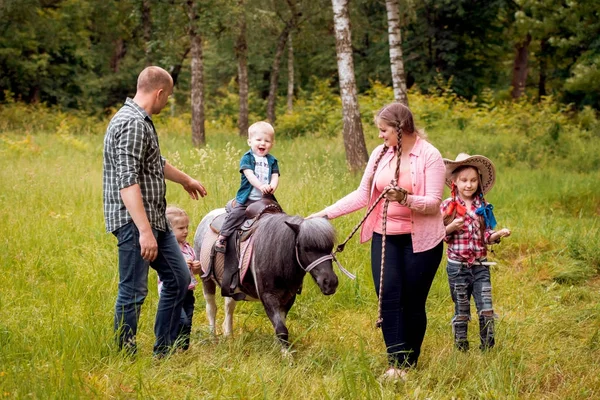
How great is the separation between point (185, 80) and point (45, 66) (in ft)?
38.3

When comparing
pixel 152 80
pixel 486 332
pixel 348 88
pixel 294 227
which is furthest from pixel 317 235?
pixel 348 88

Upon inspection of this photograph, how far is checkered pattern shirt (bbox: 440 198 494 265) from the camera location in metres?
5.78

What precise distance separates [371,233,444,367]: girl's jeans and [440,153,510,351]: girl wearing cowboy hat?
57cm

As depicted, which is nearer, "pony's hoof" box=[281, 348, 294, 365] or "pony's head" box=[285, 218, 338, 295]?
"pony's head" box=[285, 218, 338, 295]

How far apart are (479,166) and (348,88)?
25.5 feet

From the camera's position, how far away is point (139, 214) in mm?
4637

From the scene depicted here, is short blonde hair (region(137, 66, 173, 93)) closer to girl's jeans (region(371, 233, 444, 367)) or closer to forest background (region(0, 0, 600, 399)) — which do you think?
forest background (region(0, 0, 600, 399))

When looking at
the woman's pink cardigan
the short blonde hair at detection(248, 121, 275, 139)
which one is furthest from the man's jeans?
the woman's pink cardigan

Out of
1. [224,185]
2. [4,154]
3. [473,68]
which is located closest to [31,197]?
[224,185]

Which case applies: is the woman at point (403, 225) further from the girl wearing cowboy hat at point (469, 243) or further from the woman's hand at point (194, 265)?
the woman's hand at point (194, 265)

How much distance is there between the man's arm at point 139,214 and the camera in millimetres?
4630

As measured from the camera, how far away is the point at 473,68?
3512 cm

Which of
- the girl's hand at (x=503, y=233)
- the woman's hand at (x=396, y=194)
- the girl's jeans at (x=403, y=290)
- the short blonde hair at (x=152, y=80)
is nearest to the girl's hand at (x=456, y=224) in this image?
the girl's hand at (x=503, y=233)

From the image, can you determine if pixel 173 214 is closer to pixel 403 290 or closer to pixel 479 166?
pixel 403 290
